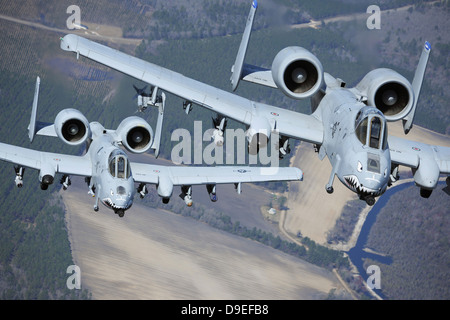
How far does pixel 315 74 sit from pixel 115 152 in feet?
35.1

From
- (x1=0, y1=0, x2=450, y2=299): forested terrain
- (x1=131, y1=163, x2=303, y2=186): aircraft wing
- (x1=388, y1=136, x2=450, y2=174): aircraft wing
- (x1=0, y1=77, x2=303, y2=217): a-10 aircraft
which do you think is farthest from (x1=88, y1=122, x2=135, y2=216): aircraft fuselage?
(x1=0, y1=0, x2=450, y2=299): forested terrain

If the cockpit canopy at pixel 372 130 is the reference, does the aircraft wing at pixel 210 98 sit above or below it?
above

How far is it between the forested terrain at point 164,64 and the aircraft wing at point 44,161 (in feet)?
113

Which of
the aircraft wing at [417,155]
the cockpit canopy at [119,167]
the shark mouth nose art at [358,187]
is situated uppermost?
the aircraft wing at [417,155]

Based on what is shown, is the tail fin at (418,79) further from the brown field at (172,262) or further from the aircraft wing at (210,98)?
the brown field at (172,262)

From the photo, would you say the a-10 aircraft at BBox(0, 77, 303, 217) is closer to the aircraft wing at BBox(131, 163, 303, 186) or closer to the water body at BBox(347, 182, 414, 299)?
the aircraft wing at BBox(131, 163, 303, 186)

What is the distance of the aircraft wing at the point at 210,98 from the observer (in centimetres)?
3706

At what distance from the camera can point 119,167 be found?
41.8 meters

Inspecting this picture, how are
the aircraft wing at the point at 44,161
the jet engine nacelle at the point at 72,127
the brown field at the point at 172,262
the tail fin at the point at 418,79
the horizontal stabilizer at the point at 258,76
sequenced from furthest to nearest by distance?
the brown field at the point at 172,262
the jet engine nacelle at the point at 72,127
the aircraft wing at the point at 44,161
the horizontal stabilizer at the point at 258,76
the tail fin at the point at 418,79

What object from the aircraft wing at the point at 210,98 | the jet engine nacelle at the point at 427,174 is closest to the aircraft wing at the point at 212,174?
the aircraft wing at the point at 210,98

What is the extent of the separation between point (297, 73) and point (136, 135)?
1142cm

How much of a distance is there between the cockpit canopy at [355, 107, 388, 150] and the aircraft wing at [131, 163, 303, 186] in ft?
42.5

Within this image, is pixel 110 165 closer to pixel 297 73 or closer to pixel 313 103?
pixel 313 103

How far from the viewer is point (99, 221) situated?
86.6 m
